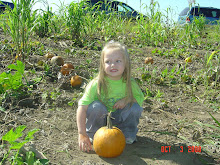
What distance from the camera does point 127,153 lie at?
216cm

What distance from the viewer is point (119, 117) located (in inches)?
92.3

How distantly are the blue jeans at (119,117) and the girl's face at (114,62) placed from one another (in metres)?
0.29

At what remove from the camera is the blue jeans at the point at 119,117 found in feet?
7.39

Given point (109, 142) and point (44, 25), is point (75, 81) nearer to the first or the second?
point (109, 142)

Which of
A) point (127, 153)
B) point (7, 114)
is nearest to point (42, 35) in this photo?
point (7, 114)

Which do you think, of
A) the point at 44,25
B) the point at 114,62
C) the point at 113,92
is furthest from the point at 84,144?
the point at 44,25

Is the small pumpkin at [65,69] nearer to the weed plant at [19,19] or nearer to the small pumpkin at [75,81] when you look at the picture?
Result: the small pumpkin at [75,81]

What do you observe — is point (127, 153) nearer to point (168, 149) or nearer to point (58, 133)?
point (168, 149)

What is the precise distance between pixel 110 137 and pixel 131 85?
569 millimetres

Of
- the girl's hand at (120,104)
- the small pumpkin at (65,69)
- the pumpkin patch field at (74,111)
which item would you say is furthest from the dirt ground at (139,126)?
the girl's hand at (120,104)

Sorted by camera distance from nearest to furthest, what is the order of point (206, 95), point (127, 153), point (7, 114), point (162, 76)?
point (127, 153)
point (7, 114)
point (206, 95)
point (162, 76)

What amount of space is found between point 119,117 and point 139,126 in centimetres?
47

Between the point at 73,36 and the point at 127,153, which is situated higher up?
the point at 73,36

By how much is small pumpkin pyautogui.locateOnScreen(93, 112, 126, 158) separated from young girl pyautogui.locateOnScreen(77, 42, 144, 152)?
0.20 metres
